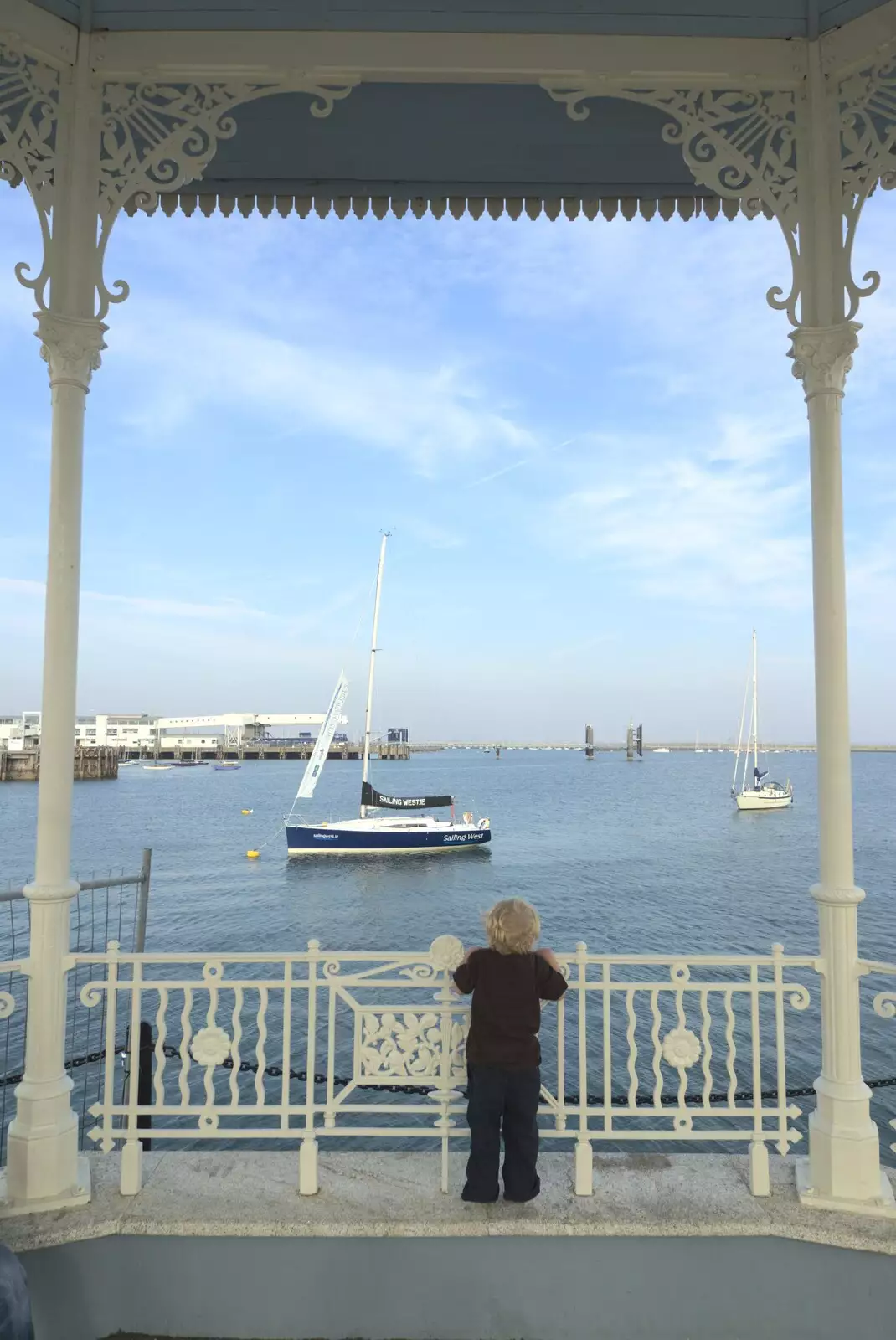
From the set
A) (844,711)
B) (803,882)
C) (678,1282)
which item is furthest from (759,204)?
(803,882)

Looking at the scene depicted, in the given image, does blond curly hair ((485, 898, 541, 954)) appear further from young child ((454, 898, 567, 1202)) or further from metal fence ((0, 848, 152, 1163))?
metal fence ((0, 848, 152, 1163))

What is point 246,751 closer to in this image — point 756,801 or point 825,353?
point 756,801

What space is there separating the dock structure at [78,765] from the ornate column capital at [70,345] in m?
88.0

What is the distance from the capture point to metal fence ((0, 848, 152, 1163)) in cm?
421

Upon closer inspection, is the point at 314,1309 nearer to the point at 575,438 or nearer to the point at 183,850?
the point at 575,438

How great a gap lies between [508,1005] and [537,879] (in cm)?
2871

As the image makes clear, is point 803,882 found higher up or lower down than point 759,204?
lower down

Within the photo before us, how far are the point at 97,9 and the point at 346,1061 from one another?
1239 cm

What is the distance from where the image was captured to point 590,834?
43438mm

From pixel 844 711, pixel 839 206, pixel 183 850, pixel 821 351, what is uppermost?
pixel 839 206

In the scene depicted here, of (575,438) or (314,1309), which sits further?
(575,438)

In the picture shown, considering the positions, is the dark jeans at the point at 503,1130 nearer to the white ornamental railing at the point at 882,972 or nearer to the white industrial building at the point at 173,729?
the white ornamental railing at the point at 882,972

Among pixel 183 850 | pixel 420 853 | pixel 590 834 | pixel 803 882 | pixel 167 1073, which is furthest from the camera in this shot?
pixel 590 834

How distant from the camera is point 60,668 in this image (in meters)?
2.97
